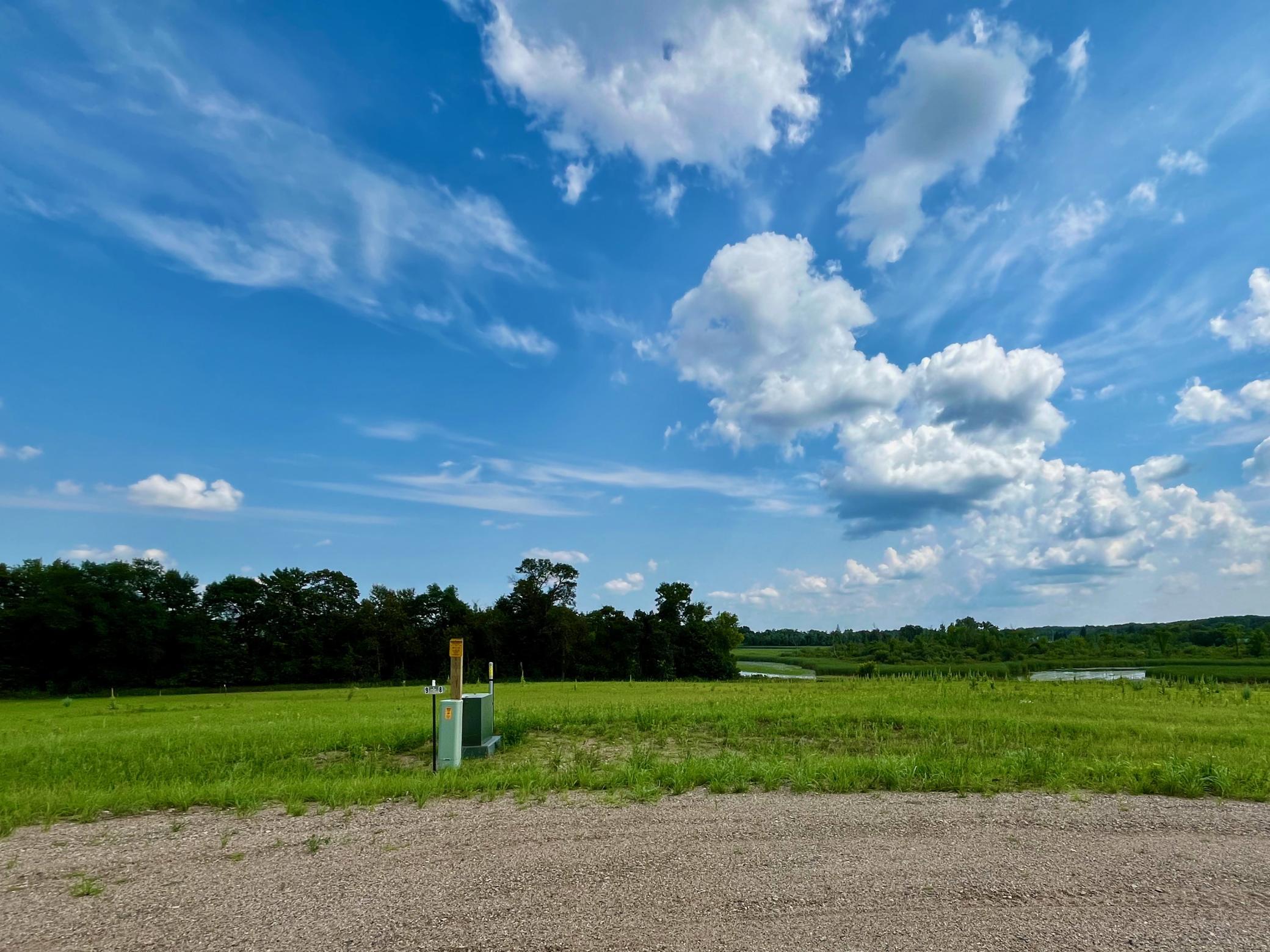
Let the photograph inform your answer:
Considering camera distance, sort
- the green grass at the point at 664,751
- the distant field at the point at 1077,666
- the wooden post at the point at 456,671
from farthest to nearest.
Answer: the distant field at the point at 1077,666 < the wooden post at the point at 456,671 < the green grass at the point at 664,751

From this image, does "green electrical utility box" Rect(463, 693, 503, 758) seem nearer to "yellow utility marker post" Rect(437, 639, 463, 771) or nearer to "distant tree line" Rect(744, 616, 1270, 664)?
"yellow utility marker post" Rect(437, 639, 463, 771)

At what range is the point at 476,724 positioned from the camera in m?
15.0

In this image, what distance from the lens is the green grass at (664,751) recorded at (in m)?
10.8

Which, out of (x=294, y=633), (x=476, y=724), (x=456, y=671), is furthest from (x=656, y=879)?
(x=294, y=633)

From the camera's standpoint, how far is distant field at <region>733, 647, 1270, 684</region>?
185 feet

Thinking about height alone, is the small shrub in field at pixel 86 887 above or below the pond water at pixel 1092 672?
above

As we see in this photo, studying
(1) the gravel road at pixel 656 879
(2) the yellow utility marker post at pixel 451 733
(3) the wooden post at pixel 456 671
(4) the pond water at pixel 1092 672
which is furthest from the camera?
(4) the pond water at pixel 1092 672

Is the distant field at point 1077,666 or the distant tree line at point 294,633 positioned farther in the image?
the distant tree line at point 294,633

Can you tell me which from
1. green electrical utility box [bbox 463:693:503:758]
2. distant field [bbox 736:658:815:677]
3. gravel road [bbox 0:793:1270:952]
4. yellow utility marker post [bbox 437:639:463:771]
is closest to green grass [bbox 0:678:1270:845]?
yellow utility marker post [bbox 437:639:463:771]

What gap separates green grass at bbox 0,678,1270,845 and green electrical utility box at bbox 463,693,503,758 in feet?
2.04

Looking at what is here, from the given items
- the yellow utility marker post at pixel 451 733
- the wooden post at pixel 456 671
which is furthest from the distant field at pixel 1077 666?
the yellow utility marker post at pixel 451 733

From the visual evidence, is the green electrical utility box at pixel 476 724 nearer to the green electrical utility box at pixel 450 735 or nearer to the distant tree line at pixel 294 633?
the green electrical utility box at pixel 450 735

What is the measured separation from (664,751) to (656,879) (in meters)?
9.16

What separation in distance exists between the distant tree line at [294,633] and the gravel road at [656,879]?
5663cm
